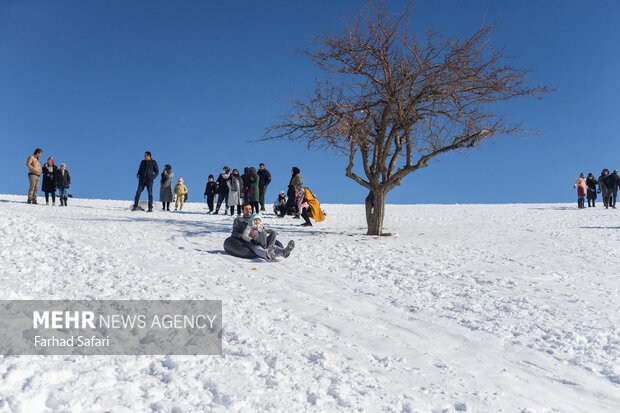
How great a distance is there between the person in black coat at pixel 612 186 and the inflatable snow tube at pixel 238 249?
22058mm

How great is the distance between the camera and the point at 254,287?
22.9ft

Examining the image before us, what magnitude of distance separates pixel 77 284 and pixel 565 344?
647 cm

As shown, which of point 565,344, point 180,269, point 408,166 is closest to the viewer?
point 565,344

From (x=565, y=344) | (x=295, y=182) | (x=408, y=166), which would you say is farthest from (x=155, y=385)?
(x=295, y=182)

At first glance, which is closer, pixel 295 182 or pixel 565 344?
pixel 565 344

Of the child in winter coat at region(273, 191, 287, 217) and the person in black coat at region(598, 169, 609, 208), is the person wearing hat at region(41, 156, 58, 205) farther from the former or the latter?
the person in black coat at region(598, 169, 609, 208)

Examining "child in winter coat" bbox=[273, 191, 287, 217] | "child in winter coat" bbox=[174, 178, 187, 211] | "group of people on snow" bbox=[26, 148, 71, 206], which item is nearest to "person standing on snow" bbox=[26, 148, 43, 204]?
"group of people on snow" bbox=[26, 148, 71, 206]

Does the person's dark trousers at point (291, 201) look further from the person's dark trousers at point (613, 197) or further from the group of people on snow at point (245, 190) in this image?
the person's dark trousers at point (613, 197)

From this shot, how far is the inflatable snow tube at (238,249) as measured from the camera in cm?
923

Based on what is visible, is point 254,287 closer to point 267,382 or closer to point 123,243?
point 267,382

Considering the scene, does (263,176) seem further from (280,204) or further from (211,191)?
(211,191)

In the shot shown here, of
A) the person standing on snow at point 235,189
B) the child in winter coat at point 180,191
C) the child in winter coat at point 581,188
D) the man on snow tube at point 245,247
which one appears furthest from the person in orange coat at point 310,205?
the child in winter coat at point 581,188

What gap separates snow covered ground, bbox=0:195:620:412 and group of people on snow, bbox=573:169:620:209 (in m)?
13.9

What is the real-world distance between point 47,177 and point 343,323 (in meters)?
17.8
